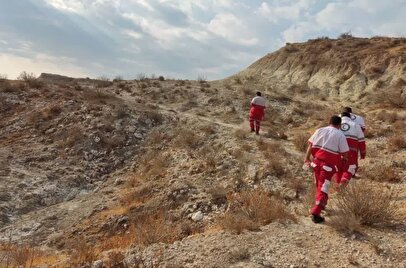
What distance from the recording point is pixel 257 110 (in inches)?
686

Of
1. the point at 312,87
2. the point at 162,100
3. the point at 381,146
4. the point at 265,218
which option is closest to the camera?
the point at 265,218

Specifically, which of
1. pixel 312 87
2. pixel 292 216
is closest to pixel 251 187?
pixel 292 216

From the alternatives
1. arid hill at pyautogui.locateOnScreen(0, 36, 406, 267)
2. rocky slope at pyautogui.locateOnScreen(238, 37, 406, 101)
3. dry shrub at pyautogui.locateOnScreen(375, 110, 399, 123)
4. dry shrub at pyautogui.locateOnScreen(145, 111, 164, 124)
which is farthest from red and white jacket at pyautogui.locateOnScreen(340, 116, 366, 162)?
rocky slope at pyautogui.locateOnScreen(238, 37, 406, 101)

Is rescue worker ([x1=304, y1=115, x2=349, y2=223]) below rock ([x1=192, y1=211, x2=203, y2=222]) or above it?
above

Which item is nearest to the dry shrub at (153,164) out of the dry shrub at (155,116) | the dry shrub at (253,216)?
the dry shrub at (155,116)

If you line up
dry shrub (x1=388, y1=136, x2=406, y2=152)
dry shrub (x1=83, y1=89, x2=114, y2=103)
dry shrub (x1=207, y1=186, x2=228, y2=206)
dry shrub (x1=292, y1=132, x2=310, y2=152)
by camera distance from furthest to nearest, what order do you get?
dry shrub (x1=83, y1=89, x2=114, y2=103), dry shrub (x1=292, y1=132, x2=310, y2=152), dry shrub (x1=388, y1=136, x2=406, y2=152), dry shrub (x1=207, y1=186, x2=228, y2=206)

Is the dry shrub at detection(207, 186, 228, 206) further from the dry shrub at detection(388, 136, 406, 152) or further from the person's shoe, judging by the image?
the dry shrub at detection(388, 136, 406, 152)

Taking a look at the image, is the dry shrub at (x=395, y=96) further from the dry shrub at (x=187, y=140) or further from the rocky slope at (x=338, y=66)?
the dry shrub at (x=187, y=140)

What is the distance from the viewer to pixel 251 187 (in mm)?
11875

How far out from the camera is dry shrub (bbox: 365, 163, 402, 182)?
10.8 metres

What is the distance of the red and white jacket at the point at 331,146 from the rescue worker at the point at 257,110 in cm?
952

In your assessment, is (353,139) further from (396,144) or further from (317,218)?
(396,144)

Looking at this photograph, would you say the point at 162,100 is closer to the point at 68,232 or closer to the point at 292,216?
the point at 68,232

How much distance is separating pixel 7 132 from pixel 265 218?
1423cm
